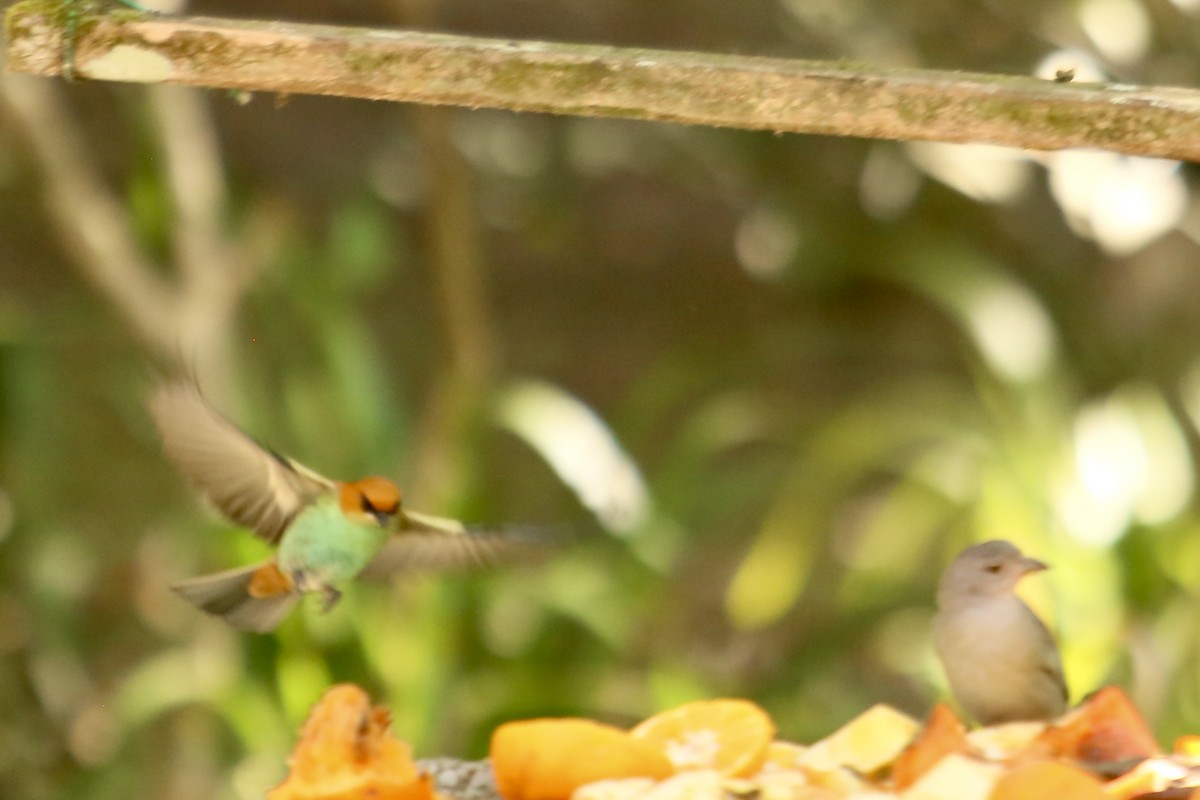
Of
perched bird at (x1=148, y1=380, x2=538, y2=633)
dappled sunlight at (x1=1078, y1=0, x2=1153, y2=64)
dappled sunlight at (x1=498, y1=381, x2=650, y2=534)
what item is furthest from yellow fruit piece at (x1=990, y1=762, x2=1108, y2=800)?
dappled sunlight at (x1=1078, y1=0, x2=1153, y2=64)

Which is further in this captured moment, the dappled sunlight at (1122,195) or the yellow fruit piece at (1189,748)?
the dappled sunlight at (1122,195)

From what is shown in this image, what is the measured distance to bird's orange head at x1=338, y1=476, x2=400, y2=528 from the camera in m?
0.76

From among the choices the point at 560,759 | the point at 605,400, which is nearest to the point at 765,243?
the point at 605,400

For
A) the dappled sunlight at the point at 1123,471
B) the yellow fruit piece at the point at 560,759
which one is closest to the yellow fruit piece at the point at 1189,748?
the yellow fruit piece at the point at 560,759

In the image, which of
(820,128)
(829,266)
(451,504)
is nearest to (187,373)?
(820,128)

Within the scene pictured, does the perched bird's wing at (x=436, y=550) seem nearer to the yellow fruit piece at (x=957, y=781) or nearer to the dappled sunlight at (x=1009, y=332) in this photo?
the yellow fruit piece at (x=957, y=781)

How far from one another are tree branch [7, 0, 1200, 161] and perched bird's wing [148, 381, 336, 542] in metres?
0.15

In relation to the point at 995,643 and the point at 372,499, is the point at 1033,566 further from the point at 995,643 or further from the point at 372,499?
the point at 372,499

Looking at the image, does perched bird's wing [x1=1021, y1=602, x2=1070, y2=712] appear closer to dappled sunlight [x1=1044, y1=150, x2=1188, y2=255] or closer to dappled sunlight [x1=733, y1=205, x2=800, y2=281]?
dappled sunlight [x1=1044, y1=150, x2=1188, y2=255]

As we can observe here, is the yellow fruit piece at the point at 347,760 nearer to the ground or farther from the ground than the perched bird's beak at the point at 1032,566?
nearer to the ground

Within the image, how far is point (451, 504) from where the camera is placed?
2020 mm

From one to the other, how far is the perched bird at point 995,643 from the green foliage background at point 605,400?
40.3 inches

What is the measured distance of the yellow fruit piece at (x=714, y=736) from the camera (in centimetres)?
82

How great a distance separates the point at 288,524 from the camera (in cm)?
86
